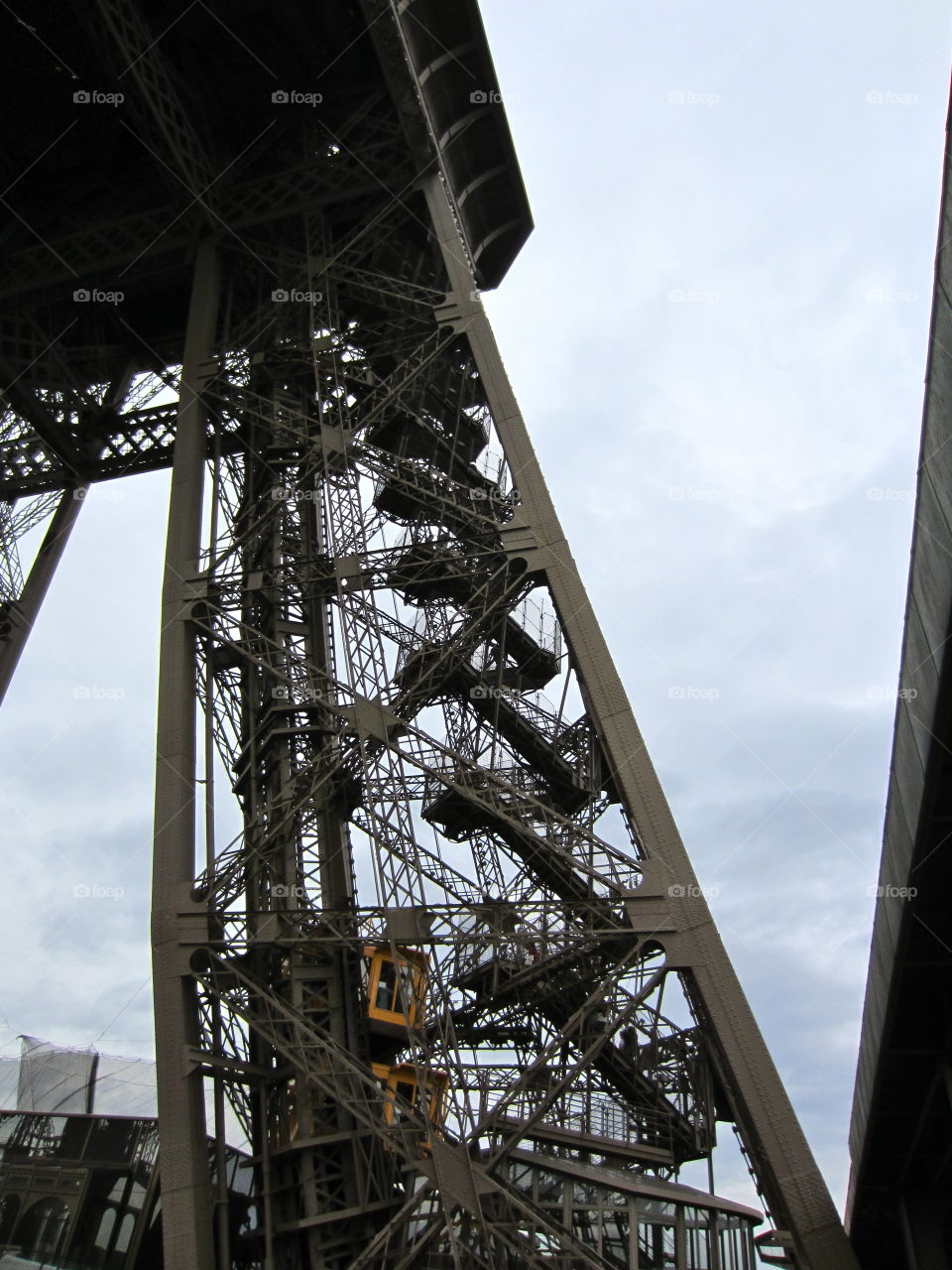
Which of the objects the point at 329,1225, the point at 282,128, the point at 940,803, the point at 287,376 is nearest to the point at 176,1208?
the point at 329,1225

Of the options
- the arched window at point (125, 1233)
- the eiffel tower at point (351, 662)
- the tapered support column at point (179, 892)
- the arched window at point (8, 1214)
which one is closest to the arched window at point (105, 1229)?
the arched window at point (125, 1233)

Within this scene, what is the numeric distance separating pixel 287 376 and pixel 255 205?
3531 millimetres

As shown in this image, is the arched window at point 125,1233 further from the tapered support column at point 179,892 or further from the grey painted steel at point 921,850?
the grey painted steel at point 921,850

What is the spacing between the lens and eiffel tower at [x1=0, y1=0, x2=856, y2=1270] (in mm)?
9547

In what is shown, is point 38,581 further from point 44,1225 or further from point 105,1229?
point 105,1229

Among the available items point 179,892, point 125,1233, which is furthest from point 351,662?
point 125,1233

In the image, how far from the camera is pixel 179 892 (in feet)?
35.1

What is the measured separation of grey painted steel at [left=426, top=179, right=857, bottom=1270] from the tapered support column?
441 cm

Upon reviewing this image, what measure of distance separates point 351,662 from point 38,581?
9204 millimetres

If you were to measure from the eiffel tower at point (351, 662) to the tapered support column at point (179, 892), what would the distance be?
39 mm

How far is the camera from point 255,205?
54.6ft

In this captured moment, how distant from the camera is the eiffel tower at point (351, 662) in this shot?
9.55m

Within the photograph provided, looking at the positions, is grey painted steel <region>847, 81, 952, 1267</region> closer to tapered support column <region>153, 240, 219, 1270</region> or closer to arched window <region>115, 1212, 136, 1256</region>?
tapered support column <region>153, 240, 219, 1270</region>

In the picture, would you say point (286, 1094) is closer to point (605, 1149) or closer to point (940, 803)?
point (605, 1149)
